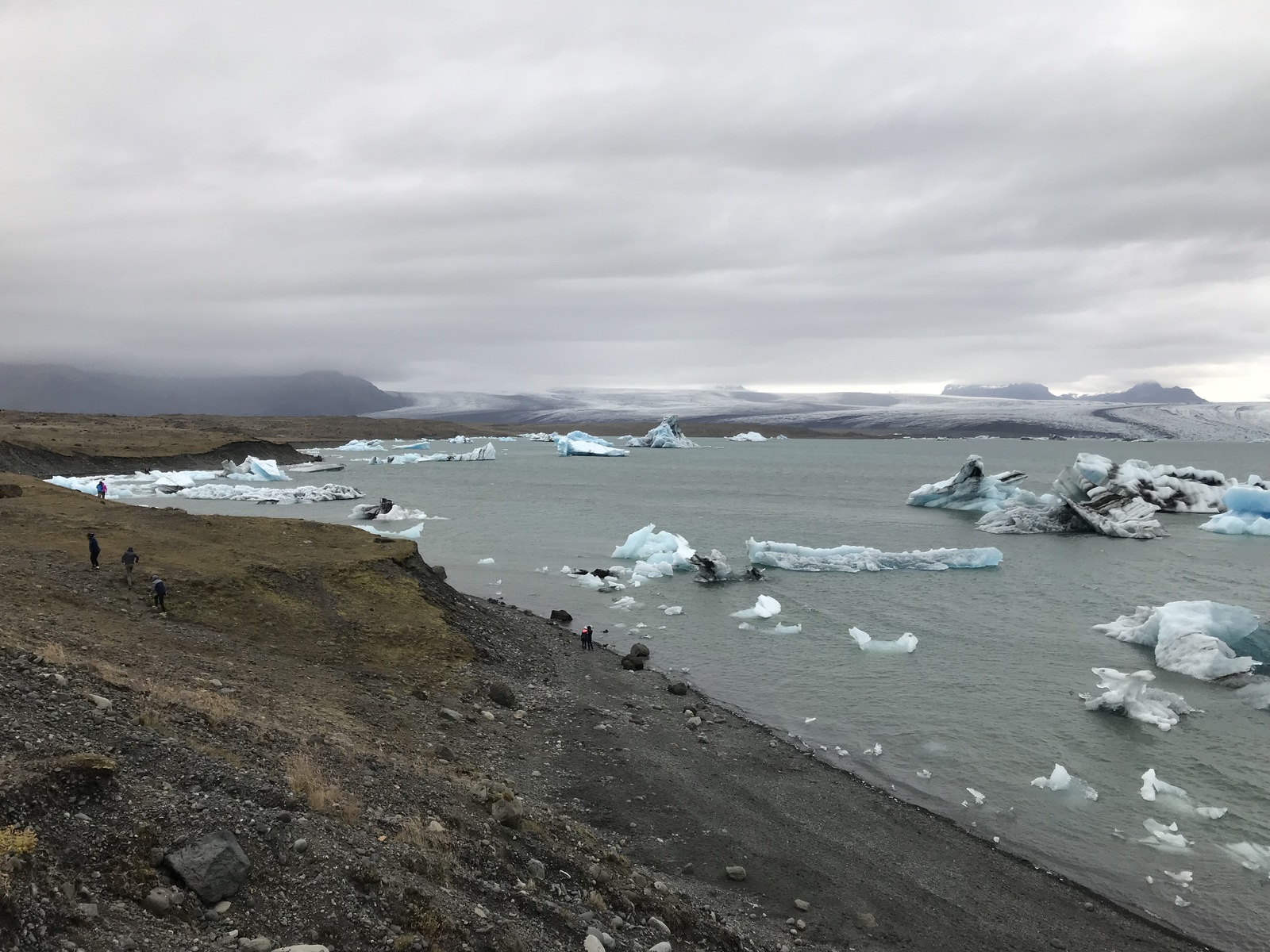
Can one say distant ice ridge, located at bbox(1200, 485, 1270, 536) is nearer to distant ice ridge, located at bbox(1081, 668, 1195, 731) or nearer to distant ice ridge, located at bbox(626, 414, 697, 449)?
distant ice ridge, located at bbox(1081, 668, 1195, 731)

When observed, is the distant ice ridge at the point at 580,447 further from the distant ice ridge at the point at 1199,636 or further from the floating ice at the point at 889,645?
the distant ice ridge at the point at 1199,636

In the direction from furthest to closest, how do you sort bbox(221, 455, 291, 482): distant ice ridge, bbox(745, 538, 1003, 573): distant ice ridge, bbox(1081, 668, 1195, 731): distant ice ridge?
bbox(221, 455, 291, 482): distant ice ridge < bbox(745, 538, 1003, 573): distant ice ridge < bbox(1081, 668, 1195, 731): distant ice ridge

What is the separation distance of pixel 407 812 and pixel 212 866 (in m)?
2.55

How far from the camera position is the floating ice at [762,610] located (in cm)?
2448

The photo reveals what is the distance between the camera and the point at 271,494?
175ft

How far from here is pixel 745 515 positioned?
52438 millimetres

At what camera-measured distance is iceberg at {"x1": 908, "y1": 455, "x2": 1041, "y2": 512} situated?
5234 cm

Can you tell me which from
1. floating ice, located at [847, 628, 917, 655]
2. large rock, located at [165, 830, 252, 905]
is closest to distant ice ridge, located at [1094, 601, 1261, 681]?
Answer: floating ice, located at [847, 628, 917, 655]

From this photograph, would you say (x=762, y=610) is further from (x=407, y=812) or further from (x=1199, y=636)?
(x=407, y=812)

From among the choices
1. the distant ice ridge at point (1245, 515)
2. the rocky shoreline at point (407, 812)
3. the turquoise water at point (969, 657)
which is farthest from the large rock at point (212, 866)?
the distant ice ridge at point (1245, 515)

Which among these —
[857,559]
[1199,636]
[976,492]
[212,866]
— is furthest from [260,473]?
[212,866]

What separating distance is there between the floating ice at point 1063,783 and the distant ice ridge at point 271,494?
47.5 m

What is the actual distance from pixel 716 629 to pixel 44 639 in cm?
1588

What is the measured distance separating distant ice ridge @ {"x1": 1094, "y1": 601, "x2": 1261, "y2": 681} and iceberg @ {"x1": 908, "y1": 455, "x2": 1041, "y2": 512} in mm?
30038
